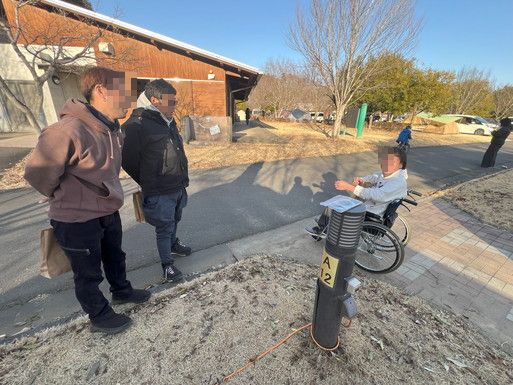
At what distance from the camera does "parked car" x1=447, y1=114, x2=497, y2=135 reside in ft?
75.5

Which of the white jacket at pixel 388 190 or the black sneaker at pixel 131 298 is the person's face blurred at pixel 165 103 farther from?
the white jacket at pixel 388 190

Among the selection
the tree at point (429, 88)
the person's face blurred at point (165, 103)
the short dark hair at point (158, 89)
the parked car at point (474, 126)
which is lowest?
the parked car at point (474, 126)

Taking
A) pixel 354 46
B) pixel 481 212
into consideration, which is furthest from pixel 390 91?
pixel 481 212

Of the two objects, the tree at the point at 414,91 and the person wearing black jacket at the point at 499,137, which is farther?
the tree at the point at 414,91

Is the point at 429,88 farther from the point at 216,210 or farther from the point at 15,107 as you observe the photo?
the point at 15,107

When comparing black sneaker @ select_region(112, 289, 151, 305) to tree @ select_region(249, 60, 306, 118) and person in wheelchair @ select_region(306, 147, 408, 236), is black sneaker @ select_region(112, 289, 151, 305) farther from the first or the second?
tree @ select_region(249, 60, 306, 118)

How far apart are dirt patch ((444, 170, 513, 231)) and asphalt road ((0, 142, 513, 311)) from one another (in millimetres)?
685

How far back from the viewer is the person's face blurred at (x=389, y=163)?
8.56 ft

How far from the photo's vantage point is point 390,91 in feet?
66.6

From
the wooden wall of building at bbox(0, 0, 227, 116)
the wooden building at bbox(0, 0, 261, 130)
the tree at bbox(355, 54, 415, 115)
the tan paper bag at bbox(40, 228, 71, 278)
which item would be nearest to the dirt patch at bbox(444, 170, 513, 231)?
the tan paper bag at bbox(40, 228, 71, 278)

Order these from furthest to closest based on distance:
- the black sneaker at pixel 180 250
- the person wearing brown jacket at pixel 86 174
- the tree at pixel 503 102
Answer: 1. the tree at pixel 503 102
2. the black sneaker at pixel 180 250
3. the person wearing brown jacket at pixel 86 174

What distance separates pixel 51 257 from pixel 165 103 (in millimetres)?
1381

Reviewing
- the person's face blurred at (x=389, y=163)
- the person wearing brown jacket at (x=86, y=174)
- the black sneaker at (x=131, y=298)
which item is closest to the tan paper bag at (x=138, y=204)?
the person wearing brown jacket at (x=86, y=174)

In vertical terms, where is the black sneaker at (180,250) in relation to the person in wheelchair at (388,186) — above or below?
below
